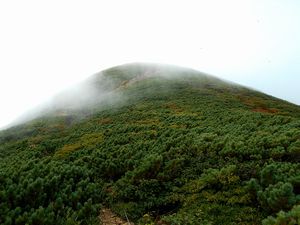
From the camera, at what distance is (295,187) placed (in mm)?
12219

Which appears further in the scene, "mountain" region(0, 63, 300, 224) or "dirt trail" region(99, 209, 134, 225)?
"dirt trail" region(99, 209, 134, 225)

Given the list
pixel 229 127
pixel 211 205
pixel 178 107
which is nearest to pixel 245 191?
pixel 211 205

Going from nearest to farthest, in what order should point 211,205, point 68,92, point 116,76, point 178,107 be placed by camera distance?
1. point 211,205
2. point 178,107
3. point 68,92
4. point 116,76

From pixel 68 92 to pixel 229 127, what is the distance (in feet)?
230

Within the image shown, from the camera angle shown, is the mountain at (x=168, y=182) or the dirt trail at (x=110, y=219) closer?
the mountain at (x=168, y=182)

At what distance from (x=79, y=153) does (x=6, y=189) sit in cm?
1543

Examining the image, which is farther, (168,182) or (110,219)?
(168,182)

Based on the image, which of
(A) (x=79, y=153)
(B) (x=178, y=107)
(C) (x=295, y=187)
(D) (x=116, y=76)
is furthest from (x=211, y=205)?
(D) (x=116, y=76)

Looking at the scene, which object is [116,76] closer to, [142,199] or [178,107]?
[178,107]

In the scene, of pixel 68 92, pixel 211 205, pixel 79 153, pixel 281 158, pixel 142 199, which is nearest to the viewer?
pixel 211 205

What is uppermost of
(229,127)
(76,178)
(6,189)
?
(6,189)

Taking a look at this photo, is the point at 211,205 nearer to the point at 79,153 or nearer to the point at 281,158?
the point at 281,158

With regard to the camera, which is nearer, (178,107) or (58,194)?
(58,194)

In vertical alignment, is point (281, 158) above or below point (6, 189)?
below
